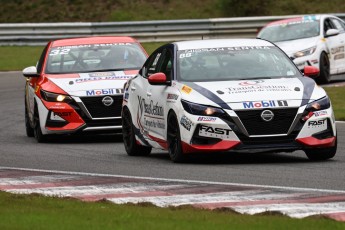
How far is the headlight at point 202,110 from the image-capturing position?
1393 cm

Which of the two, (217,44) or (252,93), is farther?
(217,44)

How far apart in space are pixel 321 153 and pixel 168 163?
174 centimetres

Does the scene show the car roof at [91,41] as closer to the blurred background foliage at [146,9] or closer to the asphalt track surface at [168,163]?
the asphalt track surface at [168,163]

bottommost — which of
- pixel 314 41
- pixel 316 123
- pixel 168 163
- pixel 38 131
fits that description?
pixel 314 41

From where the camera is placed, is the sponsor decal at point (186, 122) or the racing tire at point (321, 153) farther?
the racing tire at point (321, 153)

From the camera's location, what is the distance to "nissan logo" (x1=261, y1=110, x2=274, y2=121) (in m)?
13.9

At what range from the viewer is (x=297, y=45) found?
2830cm

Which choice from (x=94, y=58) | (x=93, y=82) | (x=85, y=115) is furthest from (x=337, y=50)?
(x=85, y=115)

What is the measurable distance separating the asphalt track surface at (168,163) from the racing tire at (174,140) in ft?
Result: 0.41

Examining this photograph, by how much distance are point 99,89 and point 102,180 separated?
229 inches

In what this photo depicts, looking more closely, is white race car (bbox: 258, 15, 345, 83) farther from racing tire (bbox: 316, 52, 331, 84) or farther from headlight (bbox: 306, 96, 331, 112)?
headlight (bbox: 306, 96, 331, 112)

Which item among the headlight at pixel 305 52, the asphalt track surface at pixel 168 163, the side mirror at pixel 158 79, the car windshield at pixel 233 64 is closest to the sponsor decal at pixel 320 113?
the asphalt track surface at pixel 168 163

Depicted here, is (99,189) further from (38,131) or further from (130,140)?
(38,131)

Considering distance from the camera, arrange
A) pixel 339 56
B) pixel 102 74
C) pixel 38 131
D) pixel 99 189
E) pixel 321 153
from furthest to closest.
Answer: pixel 339 56
pixel 38 131
pixel 102 74
pixel 321 153
pixel 99 189
